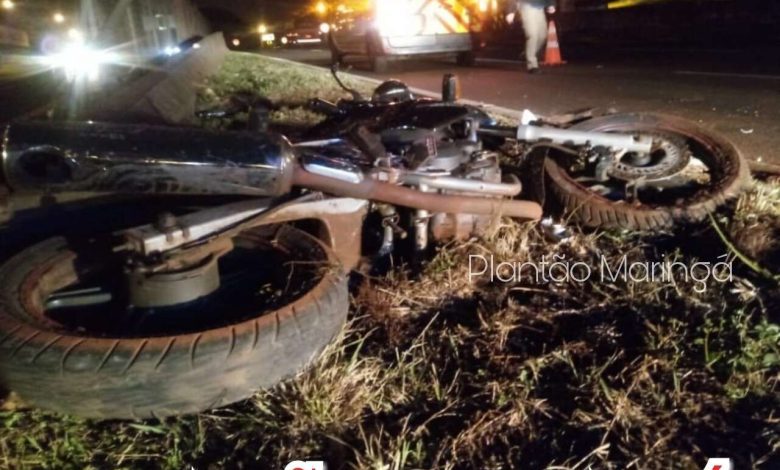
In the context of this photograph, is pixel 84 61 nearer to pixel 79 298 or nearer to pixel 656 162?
pixel 79 298

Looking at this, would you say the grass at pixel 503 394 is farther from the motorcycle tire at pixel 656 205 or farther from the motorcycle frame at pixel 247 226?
the motorcycle tire at pixel 656 205

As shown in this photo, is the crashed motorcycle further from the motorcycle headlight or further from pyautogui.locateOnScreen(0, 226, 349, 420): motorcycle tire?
the motorcycle headlight

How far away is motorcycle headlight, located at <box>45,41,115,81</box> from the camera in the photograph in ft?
29.0

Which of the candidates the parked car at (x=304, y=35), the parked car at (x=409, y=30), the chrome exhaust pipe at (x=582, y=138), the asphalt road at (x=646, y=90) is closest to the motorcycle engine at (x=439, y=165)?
the chrome exhaust pipe at (x=582, y=138)

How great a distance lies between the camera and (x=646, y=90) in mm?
8672

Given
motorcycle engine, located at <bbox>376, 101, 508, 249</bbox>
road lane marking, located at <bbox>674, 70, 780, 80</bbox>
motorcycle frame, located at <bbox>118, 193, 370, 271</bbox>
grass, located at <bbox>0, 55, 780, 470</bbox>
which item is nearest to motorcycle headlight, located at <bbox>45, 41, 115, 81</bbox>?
motorcycle engine, located at <bbox>376, 101, 508, 249</bbox>

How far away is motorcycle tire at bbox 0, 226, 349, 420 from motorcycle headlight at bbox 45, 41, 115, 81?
23.6 feet

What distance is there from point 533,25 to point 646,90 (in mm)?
3773

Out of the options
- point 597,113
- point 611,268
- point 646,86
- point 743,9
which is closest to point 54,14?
point 646,86

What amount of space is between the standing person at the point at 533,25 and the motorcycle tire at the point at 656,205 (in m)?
7.92

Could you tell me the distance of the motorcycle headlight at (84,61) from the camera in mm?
8848

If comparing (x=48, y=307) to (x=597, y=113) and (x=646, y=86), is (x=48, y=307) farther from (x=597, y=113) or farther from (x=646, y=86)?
(x=646, y=86)

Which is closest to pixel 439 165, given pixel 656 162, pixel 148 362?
pixel 656 162

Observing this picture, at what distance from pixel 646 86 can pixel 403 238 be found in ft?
22.5
